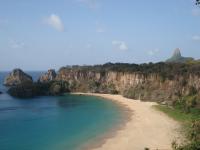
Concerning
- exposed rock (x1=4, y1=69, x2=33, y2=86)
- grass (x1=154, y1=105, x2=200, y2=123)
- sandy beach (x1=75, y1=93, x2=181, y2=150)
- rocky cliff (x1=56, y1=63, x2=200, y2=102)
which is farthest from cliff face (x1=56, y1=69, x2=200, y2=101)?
sandy beach (x1=75, y1=93, x2=181, y2=150)

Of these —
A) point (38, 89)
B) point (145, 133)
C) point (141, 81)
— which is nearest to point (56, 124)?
point (145, 133)

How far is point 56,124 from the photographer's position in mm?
62500

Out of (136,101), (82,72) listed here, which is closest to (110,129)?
(136,101)

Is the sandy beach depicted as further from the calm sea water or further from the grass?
the calm sea water

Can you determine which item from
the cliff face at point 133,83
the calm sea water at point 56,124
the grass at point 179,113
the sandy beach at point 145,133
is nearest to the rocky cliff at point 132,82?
Answer: the cliff face at point 133,83

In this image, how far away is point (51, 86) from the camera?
406ft

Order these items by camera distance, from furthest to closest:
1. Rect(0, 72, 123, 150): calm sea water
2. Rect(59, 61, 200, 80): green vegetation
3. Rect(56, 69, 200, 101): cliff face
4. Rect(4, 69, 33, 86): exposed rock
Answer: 1. Rect(4, 69, 33, 86): exposed rock
2. Rect(59, 61, 200, 80): green vegetation
3. Rect(56, 69, 200, 101): cliff face
4. Rect(0, 72, 123, 150): calm sea water

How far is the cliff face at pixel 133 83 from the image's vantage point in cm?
9175

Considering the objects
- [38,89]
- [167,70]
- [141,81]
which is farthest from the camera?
[38,89]

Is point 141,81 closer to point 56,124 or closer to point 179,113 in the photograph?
point 179,113

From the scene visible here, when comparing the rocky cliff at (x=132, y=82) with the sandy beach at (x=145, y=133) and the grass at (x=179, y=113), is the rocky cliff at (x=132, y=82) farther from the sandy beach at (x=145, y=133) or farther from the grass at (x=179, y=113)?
the sandy beach at (x=145, y=133)

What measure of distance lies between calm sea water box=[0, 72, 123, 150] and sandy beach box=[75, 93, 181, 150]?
119 inches

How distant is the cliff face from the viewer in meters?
91.8

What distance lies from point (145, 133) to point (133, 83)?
58.1 meters
